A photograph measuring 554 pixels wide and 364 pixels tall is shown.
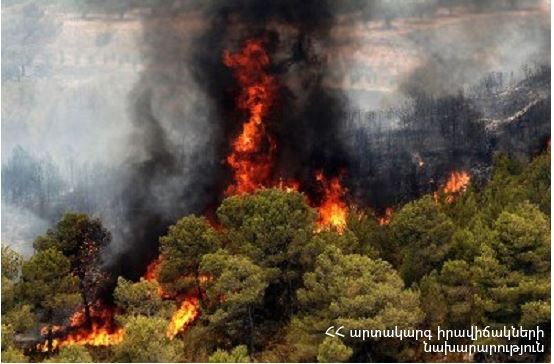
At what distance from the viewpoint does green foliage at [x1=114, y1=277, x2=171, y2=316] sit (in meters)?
29.1

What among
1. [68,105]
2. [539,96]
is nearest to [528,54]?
[539,96]

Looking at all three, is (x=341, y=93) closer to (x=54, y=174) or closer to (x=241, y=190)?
(x=241, y=190)

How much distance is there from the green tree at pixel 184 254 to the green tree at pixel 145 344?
500 centimetres

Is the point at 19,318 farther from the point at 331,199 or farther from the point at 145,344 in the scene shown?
the point at 331,199

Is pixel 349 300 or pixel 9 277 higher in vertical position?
pixel 9 277

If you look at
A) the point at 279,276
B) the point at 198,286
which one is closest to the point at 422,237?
the point at 279,276

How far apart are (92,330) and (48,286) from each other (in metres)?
8.54

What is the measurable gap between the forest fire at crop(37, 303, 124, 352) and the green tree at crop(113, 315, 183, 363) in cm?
773

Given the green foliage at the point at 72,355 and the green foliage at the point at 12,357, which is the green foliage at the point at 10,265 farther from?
the green foliage at the point at 72,355

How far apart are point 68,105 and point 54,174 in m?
3.66

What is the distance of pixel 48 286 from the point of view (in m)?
28.8

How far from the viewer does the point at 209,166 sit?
145ft

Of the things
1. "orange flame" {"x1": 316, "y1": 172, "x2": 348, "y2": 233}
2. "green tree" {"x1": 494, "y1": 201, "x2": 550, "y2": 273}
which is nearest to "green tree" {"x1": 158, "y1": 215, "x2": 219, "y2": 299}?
"green tree" {"x1": 494, "y1": 201, "x2": 550, "y2": 273}

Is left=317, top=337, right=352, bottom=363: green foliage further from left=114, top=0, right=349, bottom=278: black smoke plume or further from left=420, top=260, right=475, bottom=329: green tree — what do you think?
left=114, top=0, right=349, bottom=278: black smoke plume
